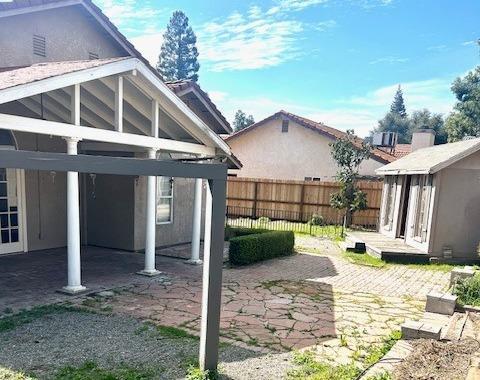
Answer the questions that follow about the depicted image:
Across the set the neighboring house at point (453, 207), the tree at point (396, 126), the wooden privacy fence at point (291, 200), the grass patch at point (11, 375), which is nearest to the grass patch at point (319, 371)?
the grass patch at point (11, 375)

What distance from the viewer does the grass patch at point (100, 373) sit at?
4164 mm

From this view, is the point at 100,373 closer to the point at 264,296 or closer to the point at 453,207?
the point at 264,296

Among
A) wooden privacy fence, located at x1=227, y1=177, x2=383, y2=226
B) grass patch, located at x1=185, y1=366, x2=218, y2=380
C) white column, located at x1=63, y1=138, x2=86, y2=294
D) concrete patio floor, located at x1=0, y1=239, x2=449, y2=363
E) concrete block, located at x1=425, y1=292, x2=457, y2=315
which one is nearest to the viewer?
grass patch, located at x1=185, y1=366, x2=218, y2=380

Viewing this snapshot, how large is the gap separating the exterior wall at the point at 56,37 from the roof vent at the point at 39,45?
78 mm

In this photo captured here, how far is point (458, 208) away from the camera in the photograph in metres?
11.8

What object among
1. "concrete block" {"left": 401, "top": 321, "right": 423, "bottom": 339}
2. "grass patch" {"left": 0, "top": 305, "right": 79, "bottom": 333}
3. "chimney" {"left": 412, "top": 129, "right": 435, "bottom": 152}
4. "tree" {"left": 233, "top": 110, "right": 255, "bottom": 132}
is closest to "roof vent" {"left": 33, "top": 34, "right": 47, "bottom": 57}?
"grass patch" {"left": 0, "top": 305, "right": 79, "bottom": 333}

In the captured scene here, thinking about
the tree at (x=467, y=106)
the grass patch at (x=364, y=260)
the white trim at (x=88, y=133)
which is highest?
the tree at (x=467, y=106)

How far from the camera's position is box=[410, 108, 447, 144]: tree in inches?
1780

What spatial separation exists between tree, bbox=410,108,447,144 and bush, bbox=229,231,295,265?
39.2 metres

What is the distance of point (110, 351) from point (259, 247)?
6674 mm

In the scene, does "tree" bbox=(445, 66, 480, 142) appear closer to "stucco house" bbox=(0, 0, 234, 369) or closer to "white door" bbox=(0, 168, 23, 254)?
"stucco house" bbox=(0, 0, 234, 369)

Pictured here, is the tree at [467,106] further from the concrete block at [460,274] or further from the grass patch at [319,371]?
the grass patch at [319,371]

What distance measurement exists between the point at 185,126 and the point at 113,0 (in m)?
4.76

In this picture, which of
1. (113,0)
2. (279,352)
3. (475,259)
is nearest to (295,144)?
(475,259)
